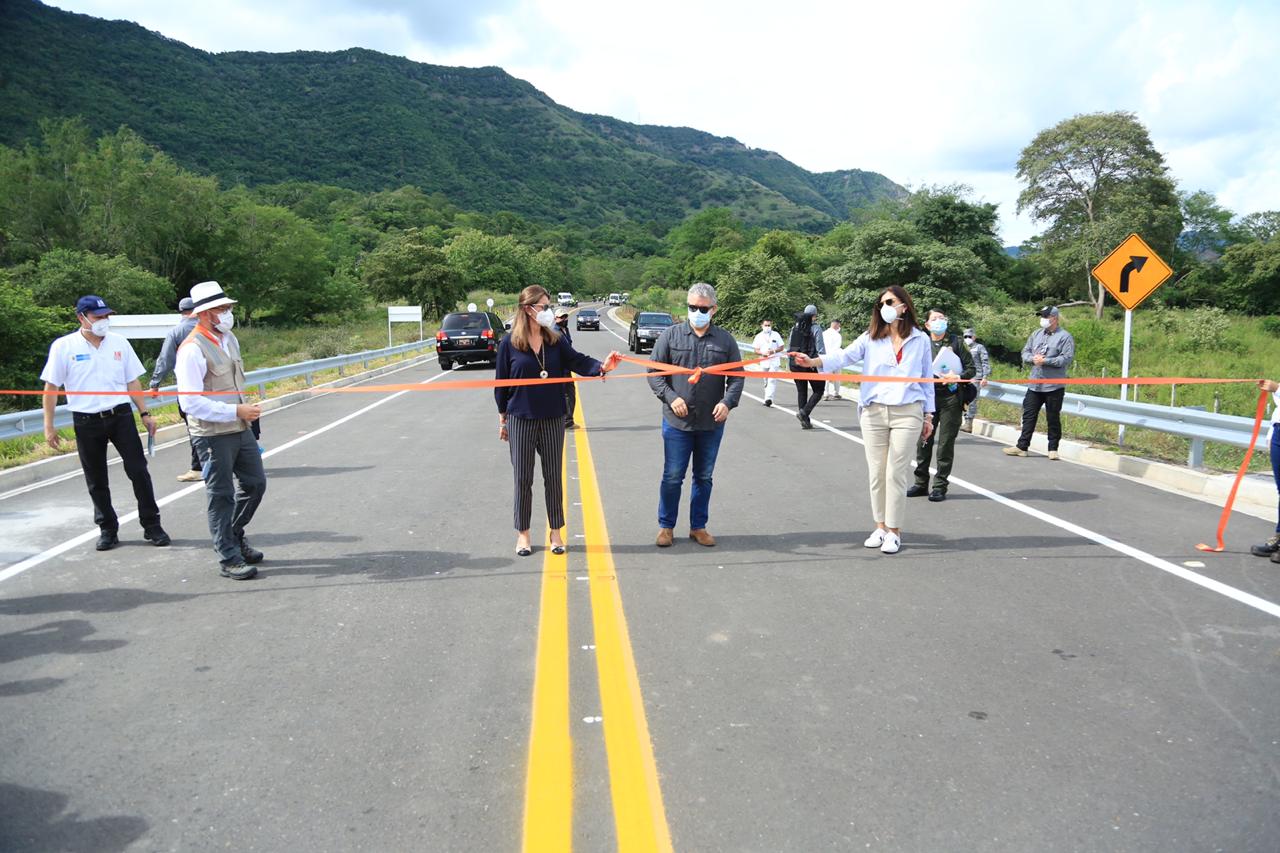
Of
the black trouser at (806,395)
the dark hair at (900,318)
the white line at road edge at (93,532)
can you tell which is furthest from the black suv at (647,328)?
the dark hair at (900,318)

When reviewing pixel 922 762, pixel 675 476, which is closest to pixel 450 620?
pixel 675 476

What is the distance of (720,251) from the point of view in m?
120

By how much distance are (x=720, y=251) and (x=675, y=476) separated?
116259 mm

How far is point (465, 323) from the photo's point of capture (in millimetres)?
29156

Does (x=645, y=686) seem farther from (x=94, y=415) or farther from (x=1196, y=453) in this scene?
(x=1196, y=453)

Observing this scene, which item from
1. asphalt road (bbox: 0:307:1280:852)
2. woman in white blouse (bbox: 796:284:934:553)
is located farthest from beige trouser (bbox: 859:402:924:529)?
asphalt road (bbox: 0:307:1280:852)

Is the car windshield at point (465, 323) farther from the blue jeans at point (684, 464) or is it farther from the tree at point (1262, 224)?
the tree at point (1262, 224)

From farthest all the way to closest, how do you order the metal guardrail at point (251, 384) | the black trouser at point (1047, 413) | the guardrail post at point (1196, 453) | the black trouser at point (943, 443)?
the black trouser at point (1047, 413), the metal guardrail at point (251, 384), the guardrail post at point (1196, 453), the black trouser at point (943, 443)

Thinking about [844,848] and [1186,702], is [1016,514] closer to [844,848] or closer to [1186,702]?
[1186,702]

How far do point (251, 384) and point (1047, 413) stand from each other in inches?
493

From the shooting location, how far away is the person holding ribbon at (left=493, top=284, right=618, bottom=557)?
20.5 ft

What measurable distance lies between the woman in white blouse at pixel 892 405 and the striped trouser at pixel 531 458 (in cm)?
236

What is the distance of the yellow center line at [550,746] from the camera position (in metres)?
2.96

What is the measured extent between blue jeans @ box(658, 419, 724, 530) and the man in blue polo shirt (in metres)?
3.98
